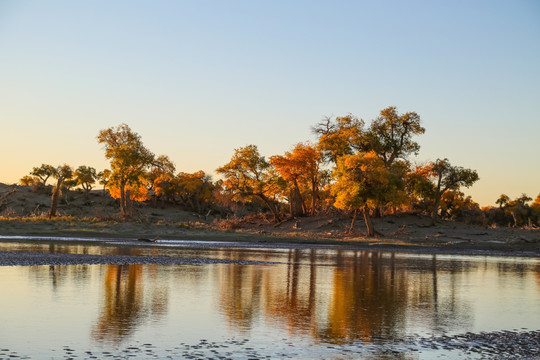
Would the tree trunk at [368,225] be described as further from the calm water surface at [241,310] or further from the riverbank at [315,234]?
the calm water surface at [241,310]

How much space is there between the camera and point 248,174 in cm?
7438

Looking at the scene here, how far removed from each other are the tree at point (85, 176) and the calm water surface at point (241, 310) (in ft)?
248

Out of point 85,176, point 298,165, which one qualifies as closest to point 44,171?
point 85,176

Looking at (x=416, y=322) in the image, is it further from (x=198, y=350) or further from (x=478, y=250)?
(x=478, y=250)

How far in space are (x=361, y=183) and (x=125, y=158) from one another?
2784cm

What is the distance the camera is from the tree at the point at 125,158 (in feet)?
236

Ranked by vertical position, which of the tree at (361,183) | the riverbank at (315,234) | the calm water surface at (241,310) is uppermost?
the tree at (361,183)

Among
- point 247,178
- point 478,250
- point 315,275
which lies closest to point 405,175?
point 247,178

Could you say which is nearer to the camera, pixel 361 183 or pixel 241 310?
pixel 241 310

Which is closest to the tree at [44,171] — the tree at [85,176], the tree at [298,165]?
the tree at [85,176]

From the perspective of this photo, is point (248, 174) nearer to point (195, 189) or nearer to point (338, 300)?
point (195, 189)

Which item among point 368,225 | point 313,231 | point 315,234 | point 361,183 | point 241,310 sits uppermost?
point 361,183

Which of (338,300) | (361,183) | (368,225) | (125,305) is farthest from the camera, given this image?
(368,225)

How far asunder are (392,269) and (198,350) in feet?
68.0
